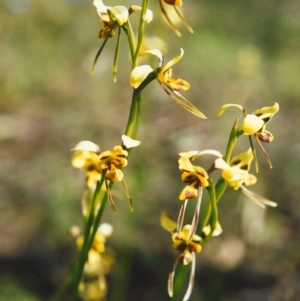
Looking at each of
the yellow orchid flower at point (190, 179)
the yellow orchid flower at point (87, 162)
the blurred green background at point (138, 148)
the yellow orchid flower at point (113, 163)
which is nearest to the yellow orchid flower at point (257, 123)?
the yellow orchid flower at point (190, 179)

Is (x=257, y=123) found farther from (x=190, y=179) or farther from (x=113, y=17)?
(x=113, y=17)

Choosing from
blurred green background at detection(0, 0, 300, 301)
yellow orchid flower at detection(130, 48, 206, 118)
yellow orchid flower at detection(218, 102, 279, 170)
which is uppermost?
yellow orchid flower at detection(130, 48, 206, 118)

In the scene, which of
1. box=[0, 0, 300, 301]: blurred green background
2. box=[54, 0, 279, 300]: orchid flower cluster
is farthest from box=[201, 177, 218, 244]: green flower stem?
box=[0, 0, 300, 301]: blurred green background

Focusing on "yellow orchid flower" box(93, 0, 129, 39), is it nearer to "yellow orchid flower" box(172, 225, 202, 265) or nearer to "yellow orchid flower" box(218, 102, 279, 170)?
"yellow orchid flower" box(218, 102, 279, 170)

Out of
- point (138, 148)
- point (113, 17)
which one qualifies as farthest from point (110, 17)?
point (138, 148)

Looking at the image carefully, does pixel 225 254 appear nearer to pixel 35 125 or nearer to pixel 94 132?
pixel 94 132

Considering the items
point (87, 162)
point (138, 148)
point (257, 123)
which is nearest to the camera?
point (257, 123)

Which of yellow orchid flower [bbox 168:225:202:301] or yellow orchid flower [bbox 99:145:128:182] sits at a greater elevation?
yellow orchid flower [bbox 99:145:128:182]

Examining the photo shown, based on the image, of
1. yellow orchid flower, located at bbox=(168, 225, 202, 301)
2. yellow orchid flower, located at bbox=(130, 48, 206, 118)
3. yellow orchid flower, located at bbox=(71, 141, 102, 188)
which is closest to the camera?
yellow orchid flower, located at bbox=(130, 48, 206, 118)

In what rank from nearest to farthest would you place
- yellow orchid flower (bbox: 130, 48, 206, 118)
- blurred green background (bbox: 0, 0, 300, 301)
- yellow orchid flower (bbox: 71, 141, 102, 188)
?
yellow orchid flower (bbox: 130, 48, 206, 118), yellow orchid flower (bbox: 71, 141, 102, 188), blurred green background (bbox: 0, 0, 300, 301)
